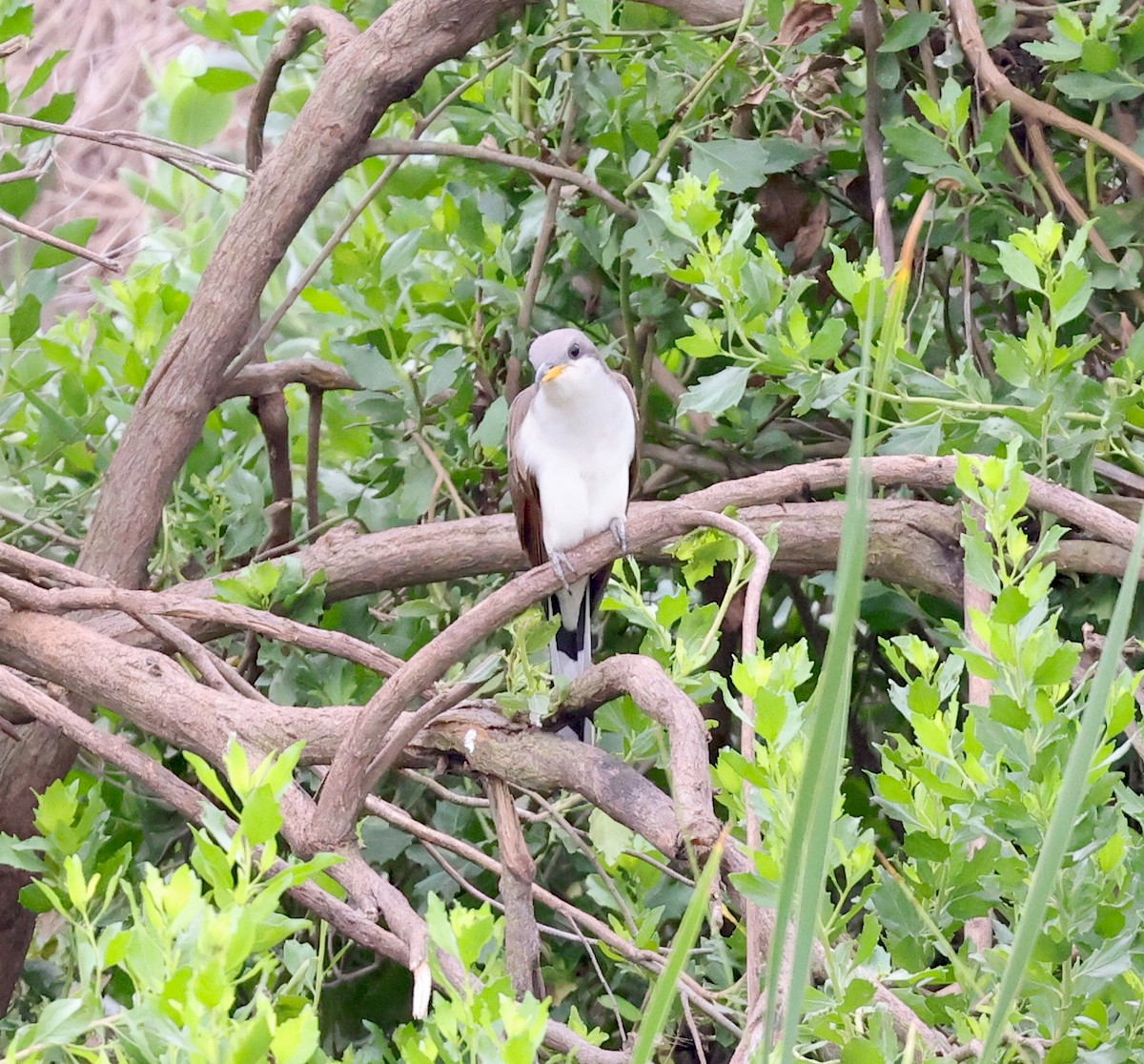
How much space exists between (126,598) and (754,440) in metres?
1.03

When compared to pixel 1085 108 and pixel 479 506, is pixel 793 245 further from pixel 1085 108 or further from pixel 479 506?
pixel 479 506

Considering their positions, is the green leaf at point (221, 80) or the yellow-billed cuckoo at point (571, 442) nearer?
the yellow-billed cuckoo at point (571, 442)

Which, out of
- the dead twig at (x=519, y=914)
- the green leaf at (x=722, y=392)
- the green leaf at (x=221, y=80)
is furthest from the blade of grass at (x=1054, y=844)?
the green leaf at (x=221, y=80)

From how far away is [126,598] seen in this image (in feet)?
5.71

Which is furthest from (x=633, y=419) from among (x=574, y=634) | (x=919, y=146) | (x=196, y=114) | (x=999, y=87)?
(x=196, y=114)

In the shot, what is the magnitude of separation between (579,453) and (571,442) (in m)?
0.02

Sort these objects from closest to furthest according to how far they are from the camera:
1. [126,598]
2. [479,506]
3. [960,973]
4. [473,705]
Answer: [960,973] < [473,705] < [126,598] < [479,506]

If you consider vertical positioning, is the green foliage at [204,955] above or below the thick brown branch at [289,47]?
below

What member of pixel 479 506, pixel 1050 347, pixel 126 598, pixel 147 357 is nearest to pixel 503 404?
pixel 479 506

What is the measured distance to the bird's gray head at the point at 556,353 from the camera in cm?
226

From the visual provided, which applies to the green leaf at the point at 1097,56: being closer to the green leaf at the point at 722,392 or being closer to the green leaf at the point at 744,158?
the green leaf at the point at 744,158

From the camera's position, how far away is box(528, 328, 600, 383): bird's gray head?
226 cm

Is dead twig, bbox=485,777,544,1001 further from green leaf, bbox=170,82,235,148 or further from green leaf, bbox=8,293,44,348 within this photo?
green leaf, bbox=170,82,235,148

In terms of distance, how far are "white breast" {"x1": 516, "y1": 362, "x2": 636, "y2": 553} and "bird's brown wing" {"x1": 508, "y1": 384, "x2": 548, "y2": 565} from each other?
0.01 meters
